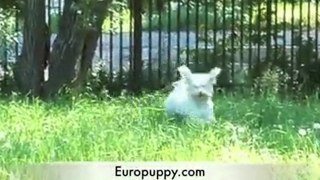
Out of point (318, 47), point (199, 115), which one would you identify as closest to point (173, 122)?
point (199, 115)

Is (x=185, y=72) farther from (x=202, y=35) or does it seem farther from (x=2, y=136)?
(x=2, y=136)

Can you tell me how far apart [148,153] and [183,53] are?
1.33 feet

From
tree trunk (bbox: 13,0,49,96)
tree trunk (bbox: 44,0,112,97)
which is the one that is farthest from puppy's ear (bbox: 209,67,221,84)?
tree trunk (bbox: 13,0,49,96)

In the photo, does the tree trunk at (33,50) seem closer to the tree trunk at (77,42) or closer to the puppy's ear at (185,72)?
the tree trunk at (77,42)

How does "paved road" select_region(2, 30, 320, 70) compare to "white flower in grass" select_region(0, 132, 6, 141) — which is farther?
"paved road" select_region(2, 30, 320, 70)

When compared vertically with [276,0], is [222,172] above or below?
below

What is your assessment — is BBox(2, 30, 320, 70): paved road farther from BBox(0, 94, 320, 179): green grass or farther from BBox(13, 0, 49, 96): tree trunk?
BBox(0, 94, 320, 179): green grass

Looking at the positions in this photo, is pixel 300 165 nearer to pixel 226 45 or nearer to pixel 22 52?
pixel 226 45

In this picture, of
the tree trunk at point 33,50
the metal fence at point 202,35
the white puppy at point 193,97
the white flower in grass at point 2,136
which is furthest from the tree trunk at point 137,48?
the white flower in grass at point 2,136

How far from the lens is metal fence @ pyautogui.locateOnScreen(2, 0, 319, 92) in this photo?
11.4 ft

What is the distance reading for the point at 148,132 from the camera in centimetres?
331

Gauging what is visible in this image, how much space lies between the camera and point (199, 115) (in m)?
3.40

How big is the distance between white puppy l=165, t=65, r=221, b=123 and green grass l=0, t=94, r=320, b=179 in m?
0.03

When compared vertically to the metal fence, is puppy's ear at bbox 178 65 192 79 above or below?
below
